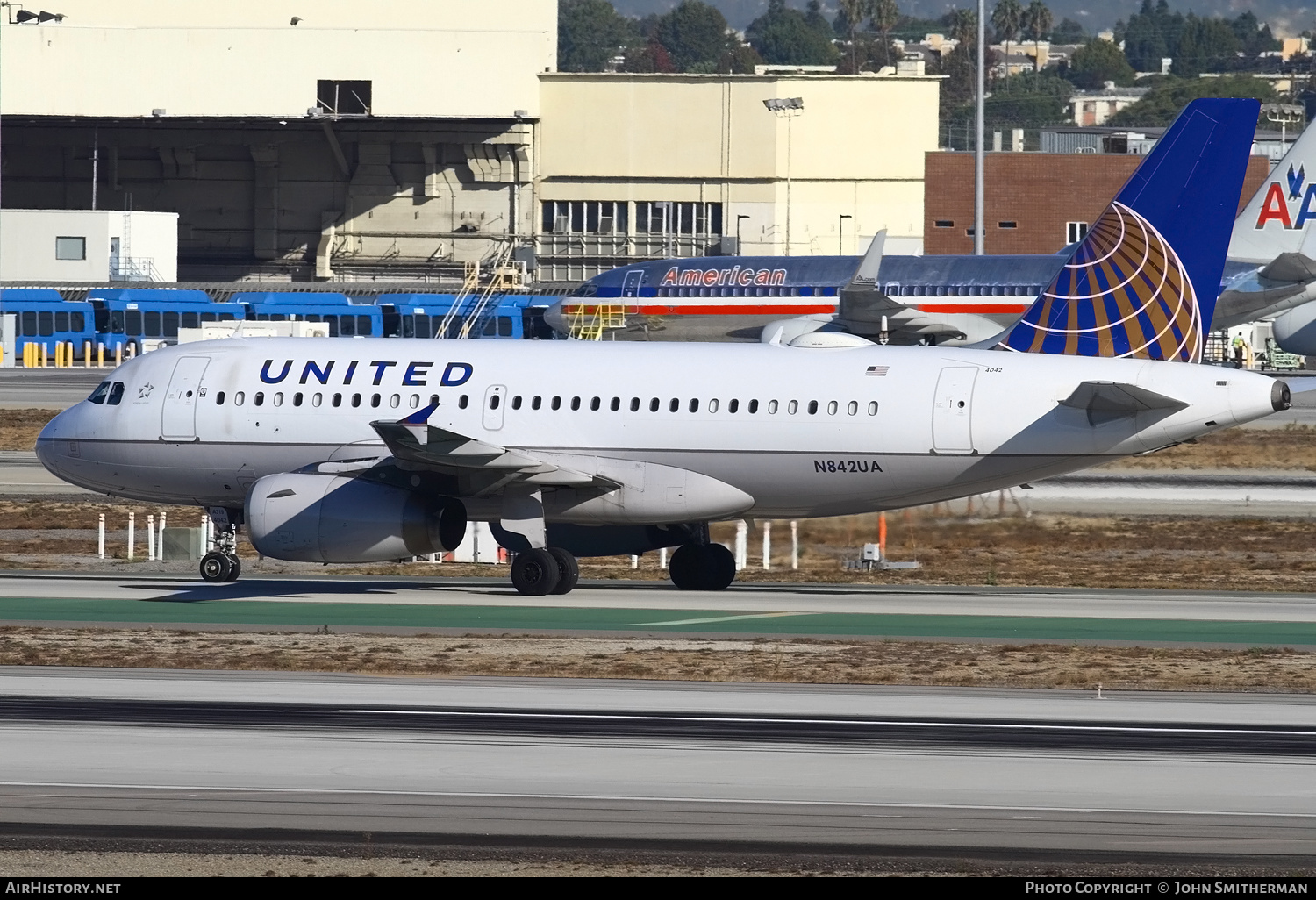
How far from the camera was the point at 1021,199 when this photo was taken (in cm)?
11575

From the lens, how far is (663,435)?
30.3 m

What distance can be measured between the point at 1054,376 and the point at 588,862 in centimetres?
1741

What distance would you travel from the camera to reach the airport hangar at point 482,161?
11062 cm

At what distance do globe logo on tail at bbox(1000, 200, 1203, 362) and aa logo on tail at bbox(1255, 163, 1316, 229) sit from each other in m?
31.9

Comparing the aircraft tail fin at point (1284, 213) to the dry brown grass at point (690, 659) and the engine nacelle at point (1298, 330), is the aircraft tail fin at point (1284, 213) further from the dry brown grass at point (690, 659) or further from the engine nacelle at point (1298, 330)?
the dry brown grass at point (690, 659)

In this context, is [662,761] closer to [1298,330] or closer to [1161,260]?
[1161,260]

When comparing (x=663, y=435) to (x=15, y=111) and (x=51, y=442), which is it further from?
(x=15, y=111)

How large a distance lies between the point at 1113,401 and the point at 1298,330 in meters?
40.6

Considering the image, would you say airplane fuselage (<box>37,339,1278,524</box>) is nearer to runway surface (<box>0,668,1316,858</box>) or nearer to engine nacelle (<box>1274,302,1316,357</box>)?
runway surface (<box>0,668,1316,858</box>)

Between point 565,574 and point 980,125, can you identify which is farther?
point 980,125

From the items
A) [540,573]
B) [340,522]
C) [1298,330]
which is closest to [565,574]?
[540,573]

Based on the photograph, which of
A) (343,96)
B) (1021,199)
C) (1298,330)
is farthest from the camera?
(1021,199)
